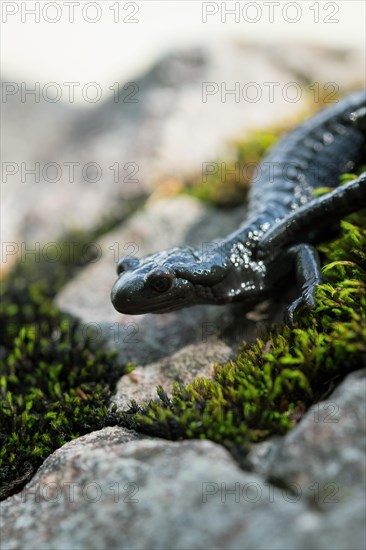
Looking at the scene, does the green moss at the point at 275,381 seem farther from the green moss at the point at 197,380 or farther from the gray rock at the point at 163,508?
the gray rock at the point at 163,508

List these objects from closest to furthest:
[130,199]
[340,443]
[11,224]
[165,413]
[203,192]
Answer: [340,443], [165,413], [203,192], [130,199], [11,224]

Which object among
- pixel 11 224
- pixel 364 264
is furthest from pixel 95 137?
pixel 364 264

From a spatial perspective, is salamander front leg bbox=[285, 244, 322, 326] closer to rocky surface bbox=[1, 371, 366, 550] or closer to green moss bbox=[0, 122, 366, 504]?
green moss bbox=[0, 122, 366, 504]

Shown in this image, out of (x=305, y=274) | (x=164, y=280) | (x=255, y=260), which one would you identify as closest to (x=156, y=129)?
(x=255, y=260)

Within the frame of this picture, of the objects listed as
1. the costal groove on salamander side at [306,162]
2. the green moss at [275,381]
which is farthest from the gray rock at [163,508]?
the costal groove on salamander side at [306,162]

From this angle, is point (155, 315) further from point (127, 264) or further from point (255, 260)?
point (255, 260)

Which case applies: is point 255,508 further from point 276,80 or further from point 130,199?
point 276,80
